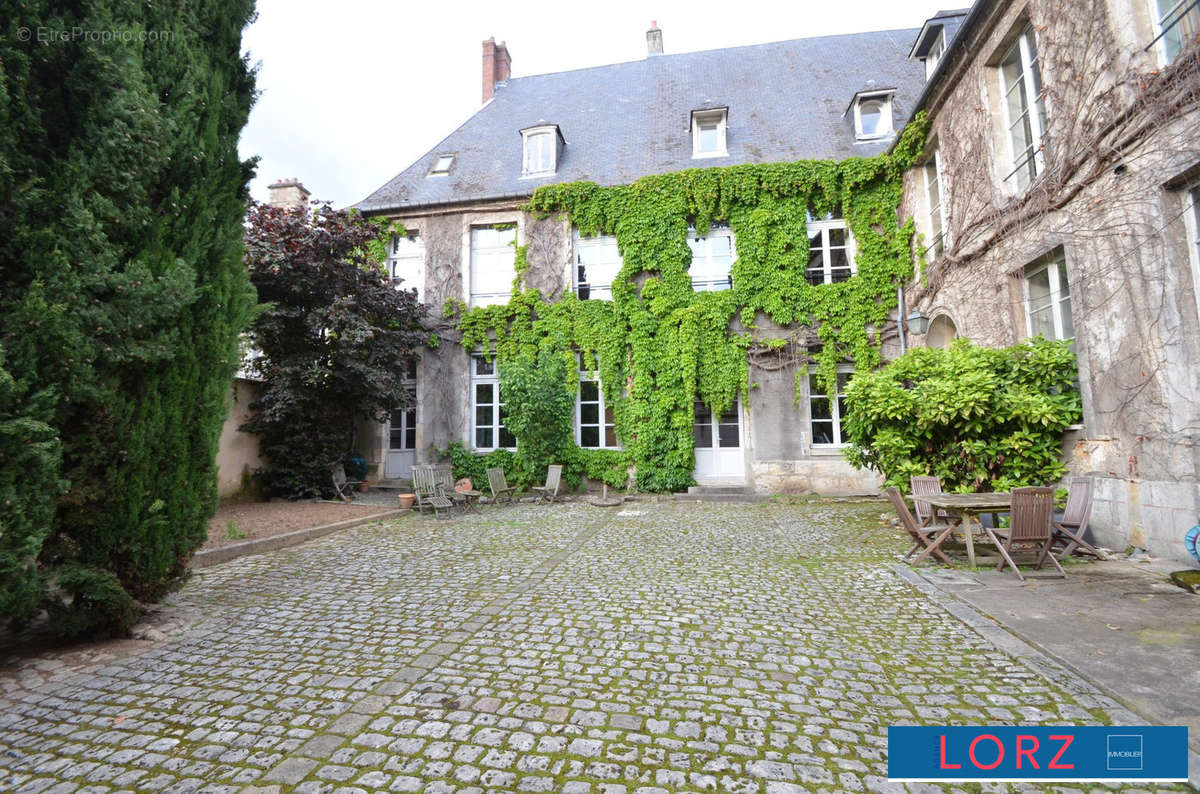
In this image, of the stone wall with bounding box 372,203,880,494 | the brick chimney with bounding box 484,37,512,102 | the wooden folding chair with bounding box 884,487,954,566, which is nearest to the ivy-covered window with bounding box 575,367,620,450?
the stone wall with bounding box 372,203,880,494

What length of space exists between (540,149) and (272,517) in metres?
9.99

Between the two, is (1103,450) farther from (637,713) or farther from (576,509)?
(576,509)

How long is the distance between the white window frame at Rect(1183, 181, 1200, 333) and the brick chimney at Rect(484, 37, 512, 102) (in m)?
16.3

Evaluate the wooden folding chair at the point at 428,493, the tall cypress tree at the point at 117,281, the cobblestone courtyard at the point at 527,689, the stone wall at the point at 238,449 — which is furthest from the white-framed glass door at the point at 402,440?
the tall cypress tree at the point at 117,281

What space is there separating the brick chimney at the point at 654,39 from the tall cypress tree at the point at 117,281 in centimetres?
1662

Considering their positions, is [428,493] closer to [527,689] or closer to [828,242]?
[527,689]

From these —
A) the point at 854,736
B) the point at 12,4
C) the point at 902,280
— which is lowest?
the point at 854,736

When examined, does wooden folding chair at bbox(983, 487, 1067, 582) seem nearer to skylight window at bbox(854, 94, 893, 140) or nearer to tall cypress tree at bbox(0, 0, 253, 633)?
tall cypress tree at bbox(0, 0, 253, 633)

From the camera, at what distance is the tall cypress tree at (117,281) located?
2.88m

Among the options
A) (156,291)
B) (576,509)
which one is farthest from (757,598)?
(576,509)

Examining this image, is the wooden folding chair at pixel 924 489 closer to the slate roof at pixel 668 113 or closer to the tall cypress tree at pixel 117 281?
the tall cypress tree at pixel 117 281

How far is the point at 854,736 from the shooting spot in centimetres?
238

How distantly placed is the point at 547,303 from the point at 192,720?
10.4 m

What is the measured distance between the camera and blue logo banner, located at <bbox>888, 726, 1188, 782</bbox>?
6.95ft
